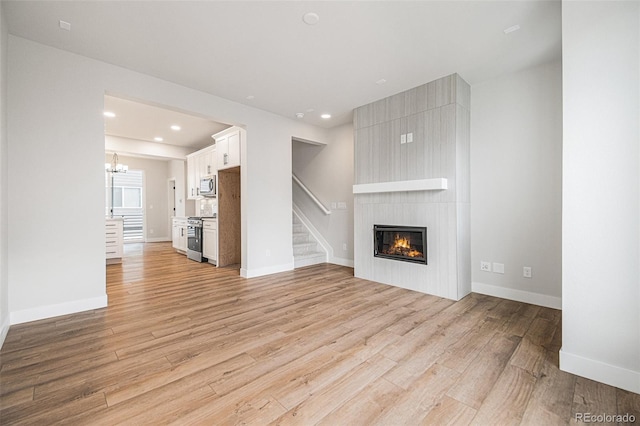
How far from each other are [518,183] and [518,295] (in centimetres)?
136

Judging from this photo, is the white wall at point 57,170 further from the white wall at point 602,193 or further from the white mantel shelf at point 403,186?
the white wall at point 602,193

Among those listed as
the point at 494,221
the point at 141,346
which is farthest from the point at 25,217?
the point at 494,221

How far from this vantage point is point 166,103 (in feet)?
11.8

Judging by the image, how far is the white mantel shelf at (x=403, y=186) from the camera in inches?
135

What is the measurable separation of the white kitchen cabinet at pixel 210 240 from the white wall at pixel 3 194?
3066mm

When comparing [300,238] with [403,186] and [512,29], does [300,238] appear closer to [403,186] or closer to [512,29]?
[403,186]

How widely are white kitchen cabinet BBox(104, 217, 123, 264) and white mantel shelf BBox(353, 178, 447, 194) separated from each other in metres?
5.26

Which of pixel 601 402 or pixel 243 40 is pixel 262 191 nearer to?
pixel 243 40

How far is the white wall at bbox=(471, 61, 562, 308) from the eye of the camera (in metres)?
3.11

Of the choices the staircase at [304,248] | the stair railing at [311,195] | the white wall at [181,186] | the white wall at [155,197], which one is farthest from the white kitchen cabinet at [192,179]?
the white wall at [155,197]

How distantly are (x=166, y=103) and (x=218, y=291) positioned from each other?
8.52 feet

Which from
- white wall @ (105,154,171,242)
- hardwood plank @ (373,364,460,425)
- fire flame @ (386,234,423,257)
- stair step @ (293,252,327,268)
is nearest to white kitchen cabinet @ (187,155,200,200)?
white wall @ (105,154,171,242)

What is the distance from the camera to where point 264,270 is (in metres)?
4.75

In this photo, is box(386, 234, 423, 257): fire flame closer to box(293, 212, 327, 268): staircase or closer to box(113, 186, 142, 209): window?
box(293, 212, 327, 268): staircase
